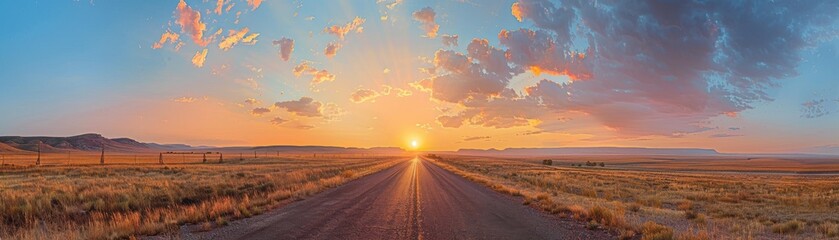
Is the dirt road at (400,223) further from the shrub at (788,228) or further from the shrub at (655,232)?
the shrub at (788,228)

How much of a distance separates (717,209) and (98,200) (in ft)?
87.0

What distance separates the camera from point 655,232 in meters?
11.8

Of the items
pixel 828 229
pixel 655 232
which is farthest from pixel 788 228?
pixel 655 232

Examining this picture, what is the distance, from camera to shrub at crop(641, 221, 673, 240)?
36.5 feet

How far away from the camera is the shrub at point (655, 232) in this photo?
11125mm

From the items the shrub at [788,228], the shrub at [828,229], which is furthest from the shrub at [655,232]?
the shrub at [828,229]

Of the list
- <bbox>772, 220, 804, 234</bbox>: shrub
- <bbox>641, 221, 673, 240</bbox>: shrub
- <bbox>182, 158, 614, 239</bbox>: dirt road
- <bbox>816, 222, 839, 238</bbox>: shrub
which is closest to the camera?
<bbox>641, 221, 673, 240</bbox>: shrub

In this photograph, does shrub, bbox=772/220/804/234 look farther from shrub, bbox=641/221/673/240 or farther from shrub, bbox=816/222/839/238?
shrub, bbox=641/221/673/240

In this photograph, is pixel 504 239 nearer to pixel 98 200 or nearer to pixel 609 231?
pixel 609 231

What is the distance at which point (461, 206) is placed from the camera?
738 inches

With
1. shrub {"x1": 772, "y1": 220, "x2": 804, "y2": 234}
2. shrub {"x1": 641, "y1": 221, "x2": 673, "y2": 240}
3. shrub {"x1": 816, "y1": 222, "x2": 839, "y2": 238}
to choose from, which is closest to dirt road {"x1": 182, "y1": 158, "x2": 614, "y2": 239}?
shrub {"x1": 641, "y1": 221, "x2": 673, "y2": 240}

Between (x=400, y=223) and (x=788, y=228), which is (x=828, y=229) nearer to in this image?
(x=788, y=228)

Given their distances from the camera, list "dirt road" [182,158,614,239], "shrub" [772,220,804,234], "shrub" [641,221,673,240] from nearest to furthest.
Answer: "shrub" [641,221,673,240], "dirt road" [182,158,614,239], "shrub" [772,220,804,234]

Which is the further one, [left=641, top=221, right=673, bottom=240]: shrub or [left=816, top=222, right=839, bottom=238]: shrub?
[left=816, top=222, right=839, bottom=238]: shrub
